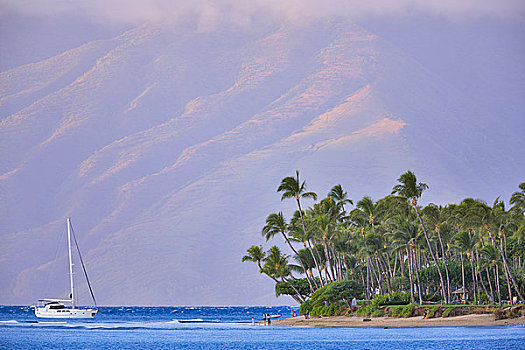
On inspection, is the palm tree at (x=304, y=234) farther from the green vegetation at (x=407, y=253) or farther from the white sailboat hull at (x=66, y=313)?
the white sailboat hull at (x=66, y=313)

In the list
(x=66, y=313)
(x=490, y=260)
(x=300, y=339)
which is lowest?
(x=300, y=339)

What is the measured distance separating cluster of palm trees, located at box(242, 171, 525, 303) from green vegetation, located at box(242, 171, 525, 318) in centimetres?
11

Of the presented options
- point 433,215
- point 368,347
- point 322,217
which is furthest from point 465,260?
point 368,347

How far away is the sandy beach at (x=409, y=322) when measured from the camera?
263 ft

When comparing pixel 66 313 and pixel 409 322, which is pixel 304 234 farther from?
pixel 66 313

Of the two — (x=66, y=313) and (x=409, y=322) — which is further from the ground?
(x=66, y=313)

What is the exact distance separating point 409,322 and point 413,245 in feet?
30.3

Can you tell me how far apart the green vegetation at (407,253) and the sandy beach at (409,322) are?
139cm

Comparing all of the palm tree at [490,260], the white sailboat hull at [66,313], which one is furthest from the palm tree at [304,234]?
the white sailboat hull at [66,313]

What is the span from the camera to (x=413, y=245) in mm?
91250

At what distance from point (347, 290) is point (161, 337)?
2259 cm

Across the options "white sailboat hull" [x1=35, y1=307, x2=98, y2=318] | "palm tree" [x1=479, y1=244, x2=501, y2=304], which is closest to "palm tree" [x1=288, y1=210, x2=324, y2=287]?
"palm tree" [x1=479, y1=244, x2=501, y2=304]

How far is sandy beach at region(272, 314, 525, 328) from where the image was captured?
8006 centimetres

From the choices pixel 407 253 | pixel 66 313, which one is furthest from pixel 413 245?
pixel 66 313
